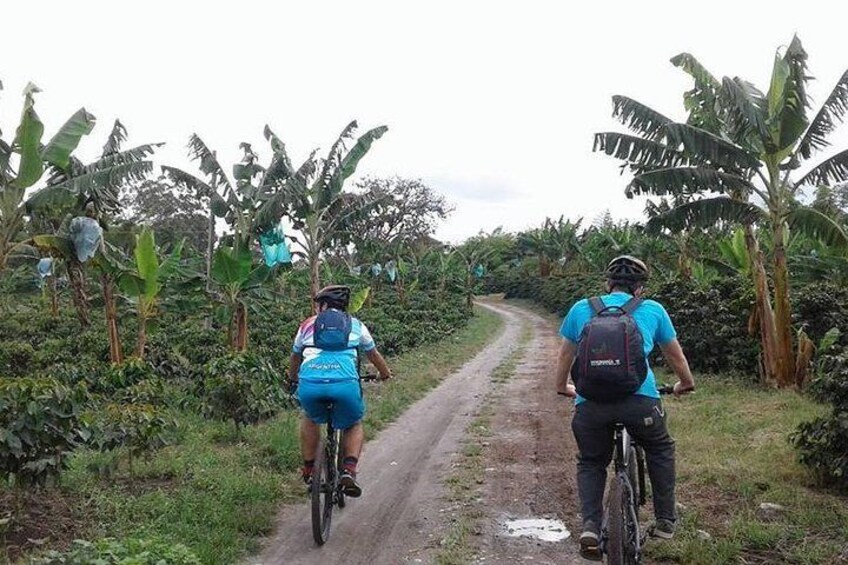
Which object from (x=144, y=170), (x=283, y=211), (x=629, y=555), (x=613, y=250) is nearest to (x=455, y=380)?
(x=283, y=211)

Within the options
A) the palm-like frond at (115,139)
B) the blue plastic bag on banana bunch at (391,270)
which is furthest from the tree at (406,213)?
the palm-like frond at (115,139)

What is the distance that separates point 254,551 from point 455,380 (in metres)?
8.78

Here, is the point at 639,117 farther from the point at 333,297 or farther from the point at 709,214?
the point at 333,297

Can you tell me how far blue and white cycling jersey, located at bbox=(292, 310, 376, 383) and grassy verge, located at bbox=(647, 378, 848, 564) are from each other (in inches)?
88.5

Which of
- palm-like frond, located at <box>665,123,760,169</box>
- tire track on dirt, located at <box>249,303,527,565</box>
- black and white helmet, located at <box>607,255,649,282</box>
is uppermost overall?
palm-like frond, located at <box>665,123,760,169</box>

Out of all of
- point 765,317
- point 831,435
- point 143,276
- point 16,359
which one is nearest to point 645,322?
point 831,435

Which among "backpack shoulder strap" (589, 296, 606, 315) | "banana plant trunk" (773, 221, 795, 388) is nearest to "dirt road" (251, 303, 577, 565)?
"backpack shoulder strap" (589, 296, 606, 315)

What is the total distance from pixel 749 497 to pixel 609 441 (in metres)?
2.45

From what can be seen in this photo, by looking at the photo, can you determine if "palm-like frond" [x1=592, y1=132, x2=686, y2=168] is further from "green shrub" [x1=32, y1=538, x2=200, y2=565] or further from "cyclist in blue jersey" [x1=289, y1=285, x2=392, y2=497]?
"green shrub" [x1=32, y1=538, x2=200, y2=565]

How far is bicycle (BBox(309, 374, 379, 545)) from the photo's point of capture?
15.0ft

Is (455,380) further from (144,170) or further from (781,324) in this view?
(144,170)

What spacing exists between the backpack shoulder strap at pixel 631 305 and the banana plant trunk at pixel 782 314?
7223 mm

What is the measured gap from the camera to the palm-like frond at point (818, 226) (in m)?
9.16

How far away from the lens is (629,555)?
3570 millimetres
